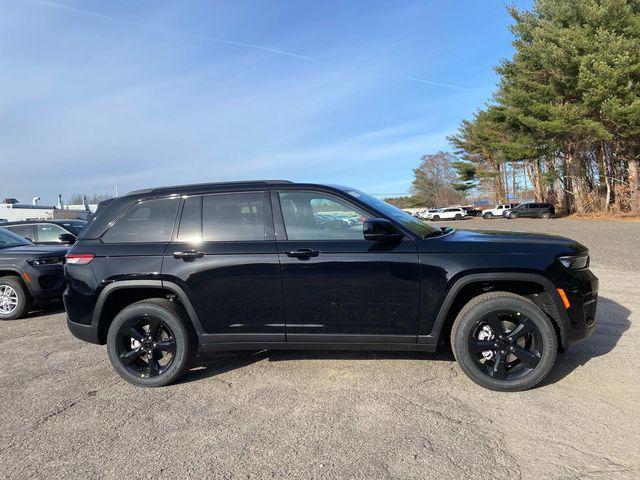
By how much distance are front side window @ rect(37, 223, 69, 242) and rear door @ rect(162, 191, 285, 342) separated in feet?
24.7

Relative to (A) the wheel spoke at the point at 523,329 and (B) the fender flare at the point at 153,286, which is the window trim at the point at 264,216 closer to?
(B) the fender flare at the point at 153,286

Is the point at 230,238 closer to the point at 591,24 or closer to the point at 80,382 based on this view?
the point at 80,382

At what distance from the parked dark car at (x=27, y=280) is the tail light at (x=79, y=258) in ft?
10.7

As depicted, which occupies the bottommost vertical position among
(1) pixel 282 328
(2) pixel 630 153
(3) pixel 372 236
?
(1) pixel 282 328

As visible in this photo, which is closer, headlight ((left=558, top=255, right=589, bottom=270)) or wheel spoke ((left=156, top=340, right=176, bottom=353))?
headlight ((left=558, top=255, right=589, bottom=270))

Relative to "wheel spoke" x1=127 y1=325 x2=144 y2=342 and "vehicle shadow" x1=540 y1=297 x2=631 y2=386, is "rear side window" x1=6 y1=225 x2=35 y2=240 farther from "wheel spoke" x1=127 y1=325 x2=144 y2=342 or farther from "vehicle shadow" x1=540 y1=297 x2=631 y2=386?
"vehicle shadow" x1=540 y1=297 x2=631 y2=386

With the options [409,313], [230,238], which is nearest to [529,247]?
[409,313]

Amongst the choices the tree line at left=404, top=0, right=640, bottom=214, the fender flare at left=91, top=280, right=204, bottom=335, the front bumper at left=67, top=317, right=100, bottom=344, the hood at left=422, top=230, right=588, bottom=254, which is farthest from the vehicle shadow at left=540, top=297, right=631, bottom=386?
the tree line at left=404, top=0, right=640, bottom=214

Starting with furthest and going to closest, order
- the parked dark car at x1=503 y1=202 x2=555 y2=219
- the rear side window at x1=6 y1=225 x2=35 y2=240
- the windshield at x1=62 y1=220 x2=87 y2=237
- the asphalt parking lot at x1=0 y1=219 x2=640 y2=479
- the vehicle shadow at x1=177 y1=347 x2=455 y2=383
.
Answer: the parked dark car at x1=503 y1=202 x2=555 y2=219, the windshield at x1=62 y1=220 x2=87 y2=237, the rear side window at x1=6 y1=225 x2=35 y2=240, the vehicle shadow at x1=177 y1=347 x2=455 y2=383, the asphalt parking lot at x1=0 y1=219 x2=640 y2=479

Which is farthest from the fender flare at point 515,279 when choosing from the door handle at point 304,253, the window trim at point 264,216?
→ the window trim at point 264,216

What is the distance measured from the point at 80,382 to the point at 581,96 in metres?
33.2

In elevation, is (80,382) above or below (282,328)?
below

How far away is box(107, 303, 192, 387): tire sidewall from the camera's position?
3.81 meters

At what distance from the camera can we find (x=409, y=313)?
3557 millimetres
